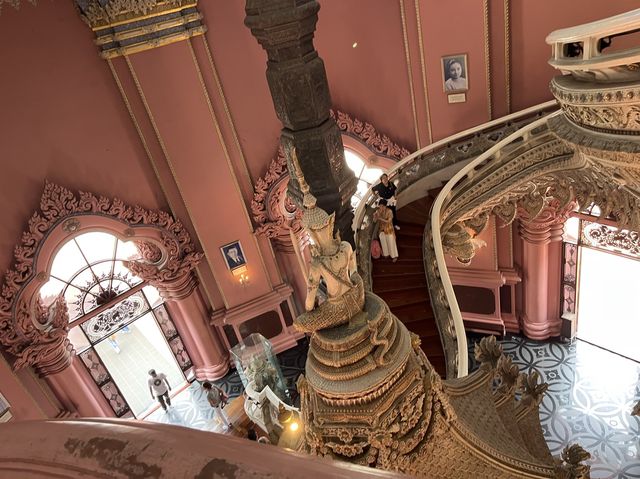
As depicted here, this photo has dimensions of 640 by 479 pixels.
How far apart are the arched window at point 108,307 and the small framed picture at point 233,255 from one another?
1.63 meters

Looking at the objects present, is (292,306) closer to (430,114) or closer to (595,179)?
(430,114)

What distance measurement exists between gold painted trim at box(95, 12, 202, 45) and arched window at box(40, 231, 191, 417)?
10.8 feet

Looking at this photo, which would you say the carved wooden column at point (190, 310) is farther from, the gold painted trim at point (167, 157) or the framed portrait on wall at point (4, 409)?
the framed portrait on wall at point (4, 409)

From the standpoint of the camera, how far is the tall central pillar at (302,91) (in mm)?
5422

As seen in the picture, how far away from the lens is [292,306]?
34.9 feet

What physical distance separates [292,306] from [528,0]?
7.13 meters

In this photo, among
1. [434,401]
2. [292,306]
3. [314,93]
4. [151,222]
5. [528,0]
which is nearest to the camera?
[434,401]

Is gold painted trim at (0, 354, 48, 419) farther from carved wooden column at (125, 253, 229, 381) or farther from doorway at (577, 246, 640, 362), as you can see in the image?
doorway at (577, 246, 640, 362)

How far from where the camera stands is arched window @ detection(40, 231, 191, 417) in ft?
28.5

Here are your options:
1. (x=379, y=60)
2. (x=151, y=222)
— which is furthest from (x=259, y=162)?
(x=379, y=60)

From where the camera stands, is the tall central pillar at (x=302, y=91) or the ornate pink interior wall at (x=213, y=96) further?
the ornate pink interior wall at (x=213, y=96)

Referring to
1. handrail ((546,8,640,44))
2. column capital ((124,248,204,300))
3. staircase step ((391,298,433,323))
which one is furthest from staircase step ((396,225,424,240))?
column capital ((124,248,204,300))

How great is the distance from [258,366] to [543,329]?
583 centimetres

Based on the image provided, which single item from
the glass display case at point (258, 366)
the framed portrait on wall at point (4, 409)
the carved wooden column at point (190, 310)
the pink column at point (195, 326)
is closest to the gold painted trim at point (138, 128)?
the carved wooden column at point (190, 310)
